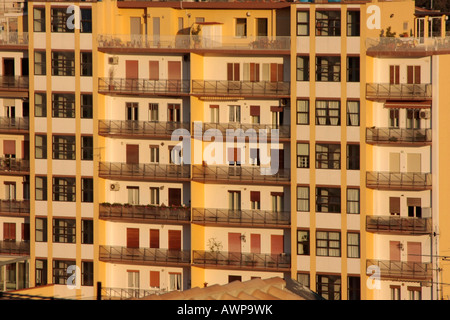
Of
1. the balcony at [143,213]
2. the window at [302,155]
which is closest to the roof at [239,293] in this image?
the window at [302,155]

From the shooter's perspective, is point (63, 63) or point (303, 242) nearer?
→ point (303, 242)

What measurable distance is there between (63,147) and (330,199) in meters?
16.9

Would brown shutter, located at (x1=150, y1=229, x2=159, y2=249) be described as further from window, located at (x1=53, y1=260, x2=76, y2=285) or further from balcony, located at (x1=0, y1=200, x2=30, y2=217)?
balcony, located at (x1=0, y1=200, x2=30, y2=217)

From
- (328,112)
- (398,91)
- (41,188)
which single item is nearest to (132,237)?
(41,188)

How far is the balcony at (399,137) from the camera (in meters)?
69.8

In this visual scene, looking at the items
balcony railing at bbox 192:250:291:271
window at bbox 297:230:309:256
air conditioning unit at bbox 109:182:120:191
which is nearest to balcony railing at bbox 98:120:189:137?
air conditioning unit at bbox 109:182:120:191

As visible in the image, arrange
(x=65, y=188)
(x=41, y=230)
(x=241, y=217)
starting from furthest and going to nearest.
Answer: (x=41, y=230)
(x=65, y=188)
(x=241, y=217)

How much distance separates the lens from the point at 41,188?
73000mm

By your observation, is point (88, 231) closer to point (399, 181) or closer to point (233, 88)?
point (233, 88)

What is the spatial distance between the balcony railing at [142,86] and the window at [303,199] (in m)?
9.36

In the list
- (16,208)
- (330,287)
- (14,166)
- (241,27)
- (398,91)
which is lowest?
(330,287)

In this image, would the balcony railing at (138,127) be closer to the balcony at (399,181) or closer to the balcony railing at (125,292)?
the balcony railing at (125,292)

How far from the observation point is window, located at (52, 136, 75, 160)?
7219 cm

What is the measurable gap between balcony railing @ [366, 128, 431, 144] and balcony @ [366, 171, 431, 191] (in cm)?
202
